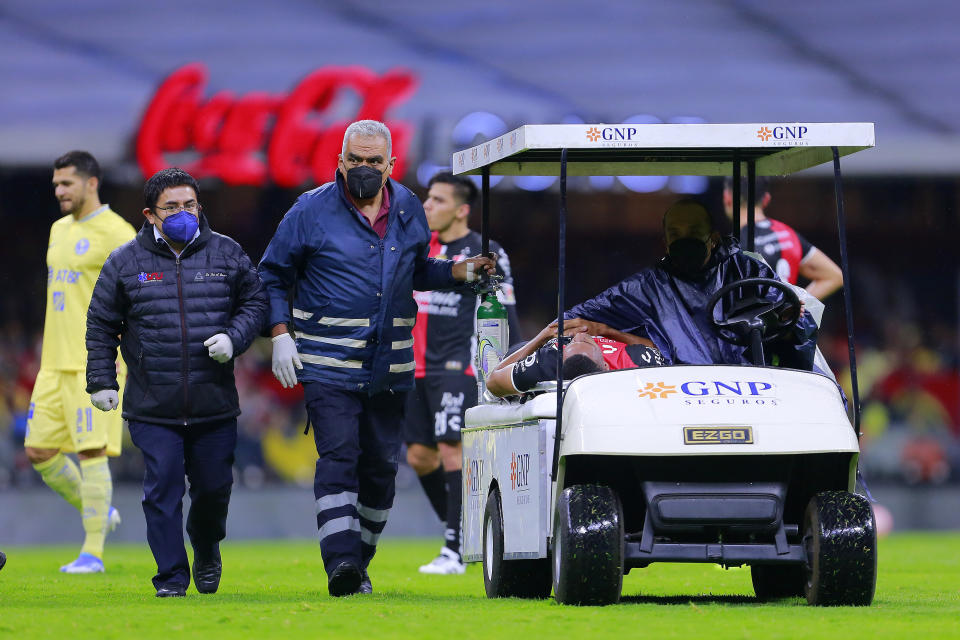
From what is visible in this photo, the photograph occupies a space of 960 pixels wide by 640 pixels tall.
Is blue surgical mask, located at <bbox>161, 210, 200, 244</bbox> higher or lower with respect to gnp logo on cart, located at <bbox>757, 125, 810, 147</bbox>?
lower

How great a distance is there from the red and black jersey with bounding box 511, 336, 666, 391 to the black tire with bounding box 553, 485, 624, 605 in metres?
0.69

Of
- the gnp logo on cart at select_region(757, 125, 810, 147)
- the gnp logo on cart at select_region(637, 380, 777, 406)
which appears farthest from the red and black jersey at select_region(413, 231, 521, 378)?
the gnp logo on cart at select_region(637, 380, 777, 406)

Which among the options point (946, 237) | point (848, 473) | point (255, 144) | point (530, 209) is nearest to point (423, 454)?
point (848, 473)

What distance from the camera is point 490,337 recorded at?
8125mm

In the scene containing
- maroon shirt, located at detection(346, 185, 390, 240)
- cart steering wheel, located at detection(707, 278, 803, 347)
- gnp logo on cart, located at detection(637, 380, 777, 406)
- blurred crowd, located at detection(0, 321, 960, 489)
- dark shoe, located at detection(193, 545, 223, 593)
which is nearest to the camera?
gnp logo on cart, located at detection(637, 380, 777, 406)

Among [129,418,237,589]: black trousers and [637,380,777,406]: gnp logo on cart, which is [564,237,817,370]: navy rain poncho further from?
Result: [129,418,237,589]: black trousers

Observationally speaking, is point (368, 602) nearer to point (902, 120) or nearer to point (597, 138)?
point (597, 138)

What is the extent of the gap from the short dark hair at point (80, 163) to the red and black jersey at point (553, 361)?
12.3 feet

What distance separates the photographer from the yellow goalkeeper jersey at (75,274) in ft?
32.8

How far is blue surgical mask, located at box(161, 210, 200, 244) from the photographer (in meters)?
7.83

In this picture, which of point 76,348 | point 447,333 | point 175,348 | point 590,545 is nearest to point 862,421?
point 447,333

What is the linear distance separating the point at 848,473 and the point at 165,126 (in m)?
14.1

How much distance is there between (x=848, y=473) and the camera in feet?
22.5

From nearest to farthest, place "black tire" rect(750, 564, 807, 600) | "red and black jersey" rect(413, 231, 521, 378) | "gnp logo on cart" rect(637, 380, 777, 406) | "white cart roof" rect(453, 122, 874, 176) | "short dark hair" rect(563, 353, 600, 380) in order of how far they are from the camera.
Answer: "gnp logo on cart" rect(637, 380, 777, 406) → "white cart roof" rect(453, 122, 874, 176) → "short dark hair" rect(563, 353, 600, 380) → "black tire" rect(750, 564, 807, 600) → "red and black jersey" rect(413, 231, 521, 378)
